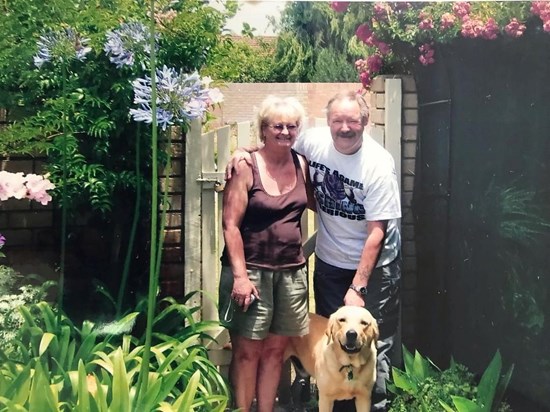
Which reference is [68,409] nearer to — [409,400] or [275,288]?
[275,288]

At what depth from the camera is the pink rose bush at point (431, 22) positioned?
8.79 feet

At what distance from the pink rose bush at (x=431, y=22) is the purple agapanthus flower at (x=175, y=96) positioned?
0.53 meters

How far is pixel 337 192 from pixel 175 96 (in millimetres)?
676

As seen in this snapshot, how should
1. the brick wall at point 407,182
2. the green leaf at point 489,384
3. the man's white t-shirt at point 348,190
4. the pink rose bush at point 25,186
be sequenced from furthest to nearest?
the brick wall at point 407,182 < the green leaf at point 489,384 < the man's white t-shirt at point 348,190 < the pink rose bush at point 25,186

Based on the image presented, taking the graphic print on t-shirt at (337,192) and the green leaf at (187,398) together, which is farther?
the graphic print on t-shirt at (337,192)

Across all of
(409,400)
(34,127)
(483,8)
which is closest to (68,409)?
(34,127)

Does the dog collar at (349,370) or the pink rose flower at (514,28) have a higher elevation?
the pink rose flower at (514,28)

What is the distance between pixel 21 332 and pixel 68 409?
32cm

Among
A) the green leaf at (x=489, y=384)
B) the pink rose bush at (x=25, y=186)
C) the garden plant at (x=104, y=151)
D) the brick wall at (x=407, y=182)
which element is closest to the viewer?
the garden plant at (x=104, y=151)

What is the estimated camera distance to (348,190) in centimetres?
280

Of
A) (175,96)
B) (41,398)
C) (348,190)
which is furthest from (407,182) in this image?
(41,398)

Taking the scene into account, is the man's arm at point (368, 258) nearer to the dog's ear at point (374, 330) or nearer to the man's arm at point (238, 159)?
the dog's ear at point (374, 330)

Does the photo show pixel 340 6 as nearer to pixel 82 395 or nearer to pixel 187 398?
pixel 187 398

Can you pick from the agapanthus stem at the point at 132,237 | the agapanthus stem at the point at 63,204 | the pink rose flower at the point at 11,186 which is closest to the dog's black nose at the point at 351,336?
the agapanthus stem at the point at 132,237
